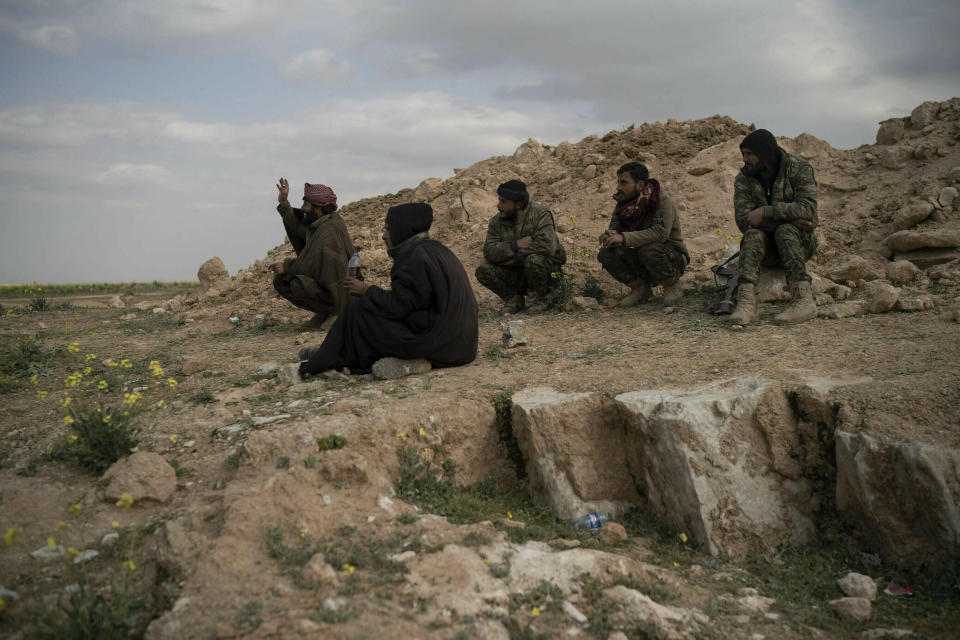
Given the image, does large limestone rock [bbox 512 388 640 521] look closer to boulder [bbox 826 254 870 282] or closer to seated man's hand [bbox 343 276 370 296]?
seated man's hand [bbox 343 276 370 296]

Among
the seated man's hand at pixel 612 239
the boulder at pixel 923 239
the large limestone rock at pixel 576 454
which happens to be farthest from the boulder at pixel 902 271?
the large limestone rock at pixel 576 454

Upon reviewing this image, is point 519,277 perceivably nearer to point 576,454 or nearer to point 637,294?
point 637,294

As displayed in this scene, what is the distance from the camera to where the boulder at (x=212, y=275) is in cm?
1098

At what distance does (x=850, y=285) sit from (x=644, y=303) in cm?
206

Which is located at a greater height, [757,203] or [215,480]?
[757,203]

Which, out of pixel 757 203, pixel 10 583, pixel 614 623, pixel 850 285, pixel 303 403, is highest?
pixel 757 203

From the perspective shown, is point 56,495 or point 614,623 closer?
point 614,623

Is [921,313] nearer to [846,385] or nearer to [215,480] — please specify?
[846,385]

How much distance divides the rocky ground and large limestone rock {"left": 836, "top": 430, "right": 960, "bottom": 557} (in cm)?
2

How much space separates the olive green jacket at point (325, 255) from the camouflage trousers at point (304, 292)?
60mm

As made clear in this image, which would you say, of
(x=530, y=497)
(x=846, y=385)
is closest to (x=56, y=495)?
(x=530, y=497)

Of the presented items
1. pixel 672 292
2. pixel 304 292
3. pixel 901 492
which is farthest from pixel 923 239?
pixel 304 292

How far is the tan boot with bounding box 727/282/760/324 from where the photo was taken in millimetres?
5559

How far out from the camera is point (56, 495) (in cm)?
304
